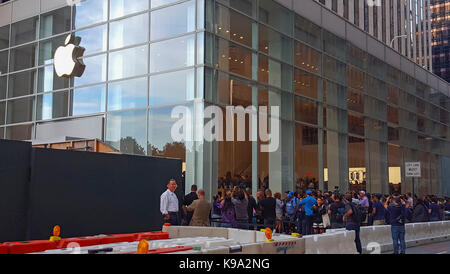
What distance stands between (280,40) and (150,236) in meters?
15.8

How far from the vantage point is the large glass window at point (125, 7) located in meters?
21.1

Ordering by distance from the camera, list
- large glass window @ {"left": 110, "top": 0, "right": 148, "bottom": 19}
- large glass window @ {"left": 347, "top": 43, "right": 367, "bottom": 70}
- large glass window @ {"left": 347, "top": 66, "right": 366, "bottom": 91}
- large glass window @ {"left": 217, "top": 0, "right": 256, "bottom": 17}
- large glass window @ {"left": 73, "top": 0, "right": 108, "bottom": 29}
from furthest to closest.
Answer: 1. large glass window @ {"left": 347, "top": 43, "right": 367, "bottom": 70}
2. large glass window @ {"left": 347, "top": 66, "right": 366, "bottom": 91}
3. large glass window @ {"left": 73, "top": 0, "right": 108, "bottom": 29}
4. large glass window @ {"left": 110, "top": 0, "right": 148, "bottom": 19}
5. large glass window @ {"left": 217, "top": 0, "right": 256, "bottom": 17}

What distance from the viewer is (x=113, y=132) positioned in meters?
21.0

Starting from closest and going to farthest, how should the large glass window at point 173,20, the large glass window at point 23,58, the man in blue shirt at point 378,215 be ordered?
the man in blue shirt at point 378,215 → the large glass window at point 173,20 → the large glass window at point 23,58

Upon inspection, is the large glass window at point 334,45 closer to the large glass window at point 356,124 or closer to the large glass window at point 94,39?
the large glass window at point 356,124

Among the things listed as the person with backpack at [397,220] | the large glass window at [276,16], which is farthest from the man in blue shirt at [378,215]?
the large glass window at [276,16]

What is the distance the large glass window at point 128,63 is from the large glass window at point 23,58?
6.06 m

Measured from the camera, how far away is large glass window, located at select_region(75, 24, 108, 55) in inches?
883

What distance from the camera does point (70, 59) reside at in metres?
23.0

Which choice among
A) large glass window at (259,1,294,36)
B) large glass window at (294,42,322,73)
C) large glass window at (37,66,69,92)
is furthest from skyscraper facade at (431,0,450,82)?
large glass window at (37,66,69,92)

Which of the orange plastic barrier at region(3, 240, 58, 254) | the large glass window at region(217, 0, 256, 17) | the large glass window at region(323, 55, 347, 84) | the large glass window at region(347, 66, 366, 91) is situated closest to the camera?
the orange plastic barrier at region(3, 240, 58, 254)

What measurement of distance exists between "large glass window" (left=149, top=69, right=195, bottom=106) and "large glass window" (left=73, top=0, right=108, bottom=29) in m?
4.86

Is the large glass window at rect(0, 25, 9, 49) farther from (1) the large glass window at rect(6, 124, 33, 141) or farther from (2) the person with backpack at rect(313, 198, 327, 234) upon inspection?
(2) the person with backpack at rect(313, 198, 327, 234)
